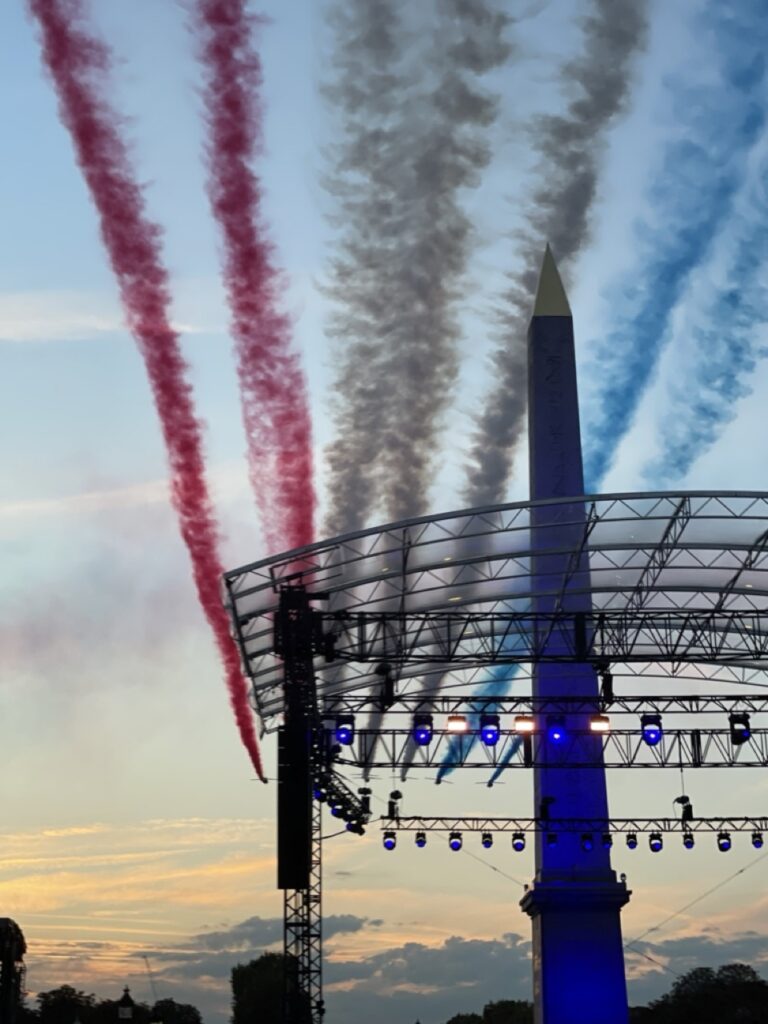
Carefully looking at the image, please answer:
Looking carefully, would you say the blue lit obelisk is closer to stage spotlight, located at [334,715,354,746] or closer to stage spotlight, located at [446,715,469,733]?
stage spotlight, located at [446,715,469,733]

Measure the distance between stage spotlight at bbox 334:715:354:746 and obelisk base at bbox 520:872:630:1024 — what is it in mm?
8841

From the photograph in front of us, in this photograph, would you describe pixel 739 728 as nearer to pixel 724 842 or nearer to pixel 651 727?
pixel 651 727

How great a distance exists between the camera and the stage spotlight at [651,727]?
30.8m

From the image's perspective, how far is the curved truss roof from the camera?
29156mm

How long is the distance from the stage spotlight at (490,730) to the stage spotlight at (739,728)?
488 centimetres

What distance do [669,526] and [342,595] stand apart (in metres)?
7.08

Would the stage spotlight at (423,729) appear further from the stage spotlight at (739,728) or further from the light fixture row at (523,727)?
the stage spotlight at (739,728)

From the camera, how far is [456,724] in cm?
3100

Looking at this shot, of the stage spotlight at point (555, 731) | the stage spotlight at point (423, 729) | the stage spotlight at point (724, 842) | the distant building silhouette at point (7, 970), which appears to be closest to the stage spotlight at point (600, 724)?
the stage spotlight at point (555, 731)

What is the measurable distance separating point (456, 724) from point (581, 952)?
29.7 ft

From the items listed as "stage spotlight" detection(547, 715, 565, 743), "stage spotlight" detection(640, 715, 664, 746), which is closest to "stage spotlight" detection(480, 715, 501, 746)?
"stage spotlight" detection(547, 715, 565, 743)

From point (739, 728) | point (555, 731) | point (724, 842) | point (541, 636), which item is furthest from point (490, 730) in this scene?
point (724, 842)

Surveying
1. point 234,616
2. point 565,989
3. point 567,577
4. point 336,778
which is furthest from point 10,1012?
point 567,577

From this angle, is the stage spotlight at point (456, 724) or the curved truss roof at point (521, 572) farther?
the stage spotlight at point (456, 724)
